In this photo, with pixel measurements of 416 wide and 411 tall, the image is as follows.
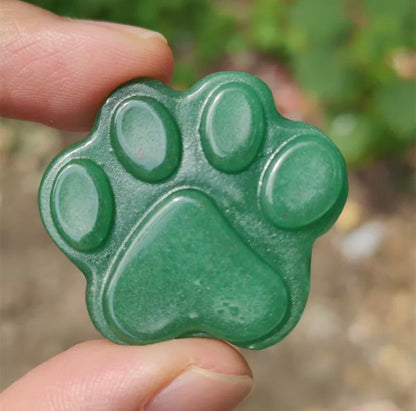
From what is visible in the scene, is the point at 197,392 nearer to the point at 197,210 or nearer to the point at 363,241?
the point at 197,210

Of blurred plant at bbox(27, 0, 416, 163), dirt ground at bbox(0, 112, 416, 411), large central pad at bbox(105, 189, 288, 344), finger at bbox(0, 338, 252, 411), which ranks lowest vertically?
dirt ground at bbox(0, 112, 416, 411)

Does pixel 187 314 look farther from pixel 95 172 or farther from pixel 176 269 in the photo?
pixel 95 172

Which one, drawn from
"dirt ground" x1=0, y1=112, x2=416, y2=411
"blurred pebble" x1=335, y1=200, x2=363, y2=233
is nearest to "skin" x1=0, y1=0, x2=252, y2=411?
"dirt ground" x1=0, y1=112, x2=416, y2=411

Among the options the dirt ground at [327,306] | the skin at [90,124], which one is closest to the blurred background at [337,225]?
the dirt ground at [327,306]

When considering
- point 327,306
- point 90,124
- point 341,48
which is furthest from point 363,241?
point 90,124

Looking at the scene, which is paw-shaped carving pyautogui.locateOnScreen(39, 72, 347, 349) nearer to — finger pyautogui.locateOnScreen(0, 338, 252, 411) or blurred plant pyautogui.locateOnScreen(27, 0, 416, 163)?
finger pyautogui.locateOnScreen(0, 338, 252, 411)

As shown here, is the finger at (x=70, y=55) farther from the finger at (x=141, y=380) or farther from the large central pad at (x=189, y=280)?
the finger at (x=141, y=380)
